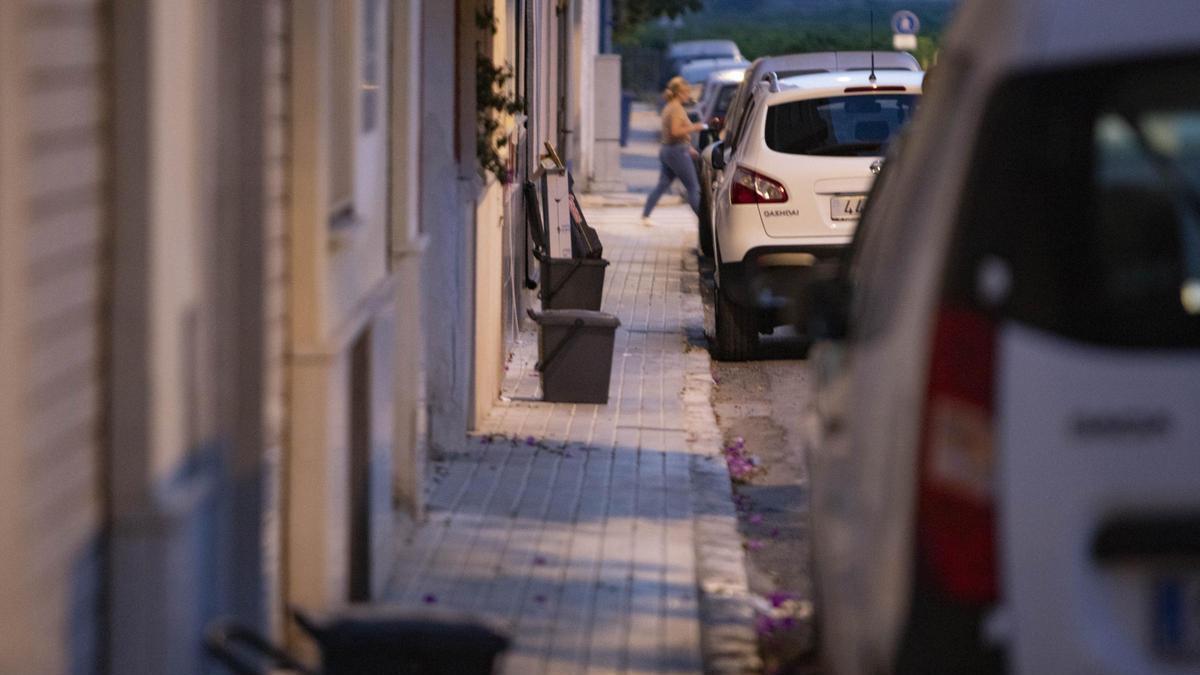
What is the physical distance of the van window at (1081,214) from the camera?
11.5ft

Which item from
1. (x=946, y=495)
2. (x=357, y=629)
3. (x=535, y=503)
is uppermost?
(x=946, y=495)

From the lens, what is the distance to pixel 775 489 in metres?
9.41

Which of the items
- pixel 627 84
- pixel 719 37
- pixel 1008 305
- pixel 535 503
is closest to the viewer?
pixel 1008 305

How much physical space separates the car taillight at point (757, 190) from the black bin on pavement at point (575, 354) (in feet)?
6.94

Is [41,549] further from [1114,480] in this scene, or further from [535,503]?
[535,503]

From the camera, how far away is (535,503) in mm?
8547

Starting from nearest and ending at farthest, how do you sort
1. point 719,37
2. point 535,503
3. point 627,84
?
point 535,503 → point 627,84 → point 719,37

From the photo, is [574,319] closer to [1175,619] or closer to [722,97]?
[1175,619]

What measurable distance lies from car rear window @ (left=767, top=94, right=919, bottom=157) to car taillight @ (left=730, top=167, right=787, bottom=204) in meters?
0.24

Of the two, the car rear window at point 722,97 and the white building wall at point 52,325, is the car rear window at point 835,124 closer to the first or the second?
the white building wall at point 52,325

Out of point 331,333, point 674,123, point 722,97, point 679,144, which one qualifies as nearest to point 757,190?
point 331,333

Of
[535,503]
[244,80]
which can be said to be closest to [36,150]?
[244,80]

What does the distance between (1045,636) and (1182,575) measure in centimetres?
28

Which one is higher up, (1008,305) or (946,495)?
(1008,305)
